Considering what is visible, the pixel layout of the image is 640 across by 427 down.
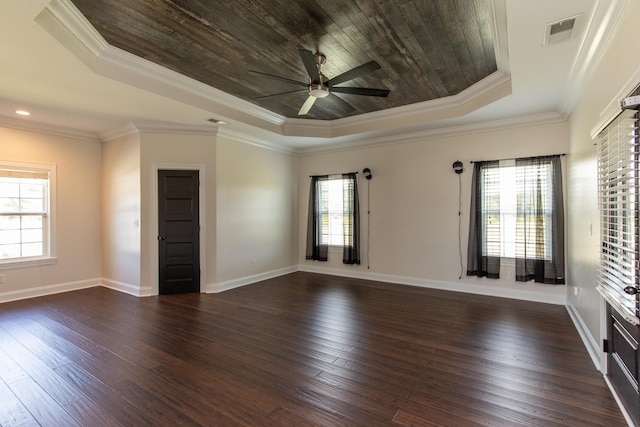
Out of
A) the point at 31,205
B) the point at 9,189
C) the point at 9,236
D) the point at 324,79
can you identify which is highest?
the point at 324,79

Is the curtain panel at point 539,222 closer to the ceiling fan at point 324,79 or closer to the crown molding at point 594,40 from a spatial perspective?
the crown molding at point 594,40

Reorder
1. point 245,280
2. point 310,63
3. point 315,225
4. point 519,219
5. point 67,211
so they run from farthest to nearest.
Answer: point 315,225 < point 245,280 < point 67,211 < point 519,219 < point 310,63

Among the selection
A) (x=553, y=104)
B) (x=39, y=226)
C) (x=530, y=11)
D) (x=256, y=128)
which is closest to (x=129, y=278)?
(x=39, y=226)

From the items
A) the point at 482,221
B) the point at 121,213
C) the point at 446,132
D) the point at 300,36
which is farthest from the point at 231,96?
the point at 482,221

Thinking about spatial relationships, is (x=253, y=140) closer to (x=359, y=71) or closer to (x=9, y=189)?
(x=359, y=71)

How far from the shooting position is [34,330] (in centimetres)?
339

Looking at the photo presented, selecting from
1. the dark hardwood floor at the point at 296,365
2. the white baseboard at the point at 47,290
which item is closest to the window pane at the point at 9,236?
the white baseboard at the point at 47,290

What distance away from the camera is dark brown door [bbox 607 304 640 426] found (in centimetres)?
187

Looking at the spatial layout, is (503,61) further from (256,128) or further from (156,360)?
(156,360)

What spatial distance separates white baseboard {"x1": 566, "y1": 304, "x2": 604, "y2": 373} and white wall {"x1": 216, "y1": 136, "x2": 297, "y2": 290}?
4.61 metres

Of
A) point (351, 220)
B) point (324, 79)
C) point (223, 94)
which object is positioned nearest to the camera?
point (324, 79)

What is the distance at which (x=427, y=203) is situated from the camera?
17.4 feet

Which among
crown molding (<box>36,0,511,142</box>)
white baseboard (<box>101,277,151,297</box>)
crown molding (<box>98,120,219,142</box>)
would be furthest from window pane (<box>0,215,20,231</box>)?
crown molding (<box>36,0,511,142</box>)

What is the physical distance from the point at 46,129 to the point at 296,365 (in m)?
5.24
